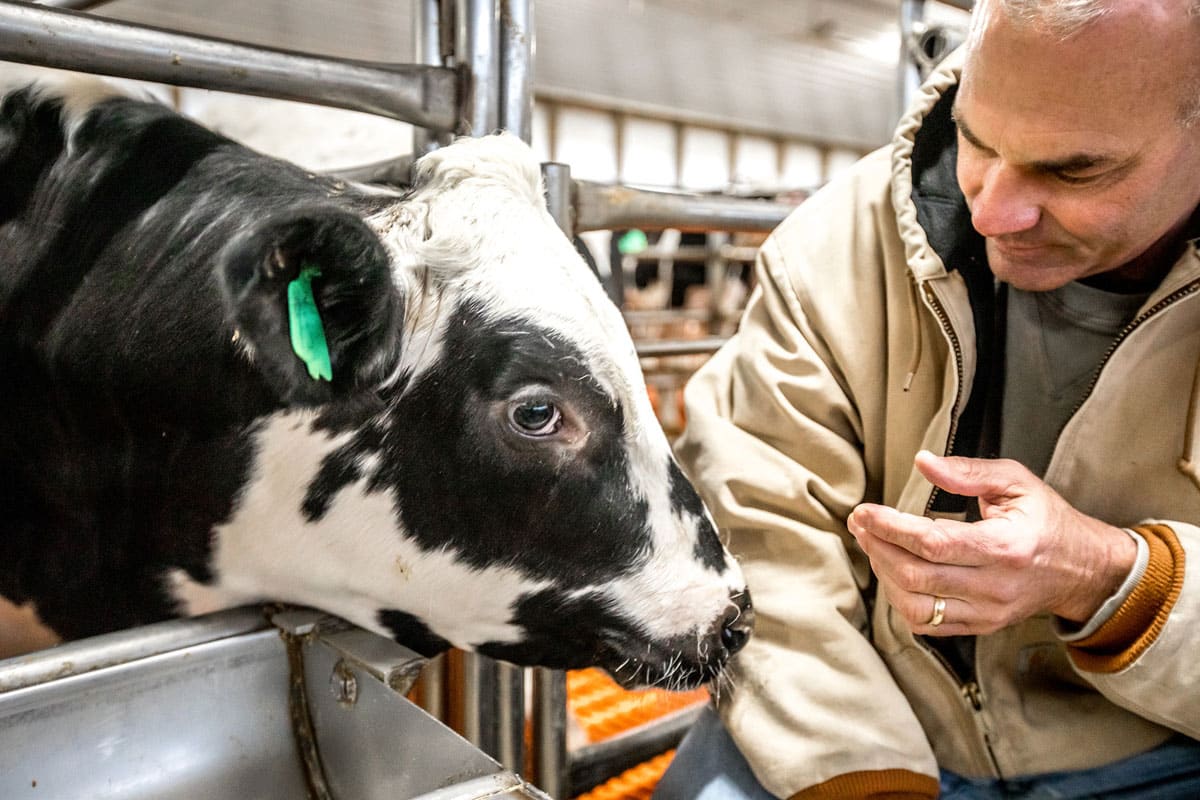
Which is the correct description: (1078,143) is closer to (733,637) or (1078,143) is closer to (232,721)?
(733,637)

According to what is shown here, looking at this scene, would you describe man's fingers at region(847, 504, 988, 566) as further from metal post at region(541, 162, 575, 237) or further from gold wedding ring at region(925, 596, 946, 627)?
metal post at region(541, 162, 575, 237)

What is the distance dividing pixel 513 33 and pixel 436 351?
519 millimetres

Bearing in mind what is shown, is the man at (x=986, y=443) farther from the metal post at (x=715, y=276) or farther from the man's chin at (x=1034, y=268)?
the metal post at (x=715, y=276)

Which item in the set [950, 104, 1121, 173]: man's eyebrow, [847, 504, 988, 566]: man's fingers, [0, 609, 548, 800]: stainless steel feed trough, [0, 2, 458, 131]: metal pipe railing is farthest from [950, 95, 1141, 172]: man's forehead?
[0, 609, 548, 800]: stainless steel feed trough

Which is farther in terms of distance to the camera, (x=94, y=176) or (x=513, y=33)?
(x=513, y=33)

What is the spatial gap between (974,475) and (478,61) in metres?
0.80

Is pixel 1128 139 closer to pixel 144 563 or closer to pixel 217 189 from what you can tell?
pixel 217 189

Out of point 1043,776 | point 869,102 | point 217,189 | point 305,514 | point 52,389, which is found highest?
point 869,102

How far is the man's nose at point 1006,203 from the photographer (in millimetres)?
1066

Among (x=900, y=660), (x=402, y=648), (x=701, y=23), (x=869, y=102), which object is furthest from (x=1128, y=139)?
(x=869, y=102)

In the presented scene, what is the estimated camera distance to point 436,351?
100 centimetres

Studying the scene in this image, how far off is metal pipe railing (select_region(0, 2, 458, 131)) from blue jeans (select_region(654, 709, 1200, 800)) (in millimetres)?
911

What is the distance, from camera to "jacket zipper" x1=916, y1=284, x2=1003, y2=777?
1.16m

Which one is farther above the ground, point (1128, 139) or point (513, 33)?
point (513, 33)
